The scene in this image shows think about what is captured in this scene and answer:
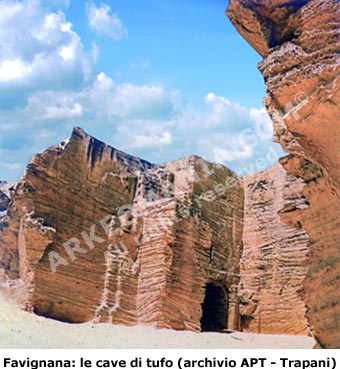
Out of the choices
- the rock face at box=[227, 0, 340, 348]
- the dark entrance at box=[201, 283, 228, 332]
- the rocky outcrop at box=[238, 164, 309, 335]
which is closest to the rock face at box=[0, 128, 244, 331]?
the dark entrance at box=[201, 283, 228, 332]

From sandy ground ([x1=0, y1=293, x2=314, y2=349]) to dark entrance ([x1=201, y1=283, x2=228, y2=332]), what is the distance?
2.09m

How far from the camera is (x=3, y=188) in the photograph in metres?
20.1

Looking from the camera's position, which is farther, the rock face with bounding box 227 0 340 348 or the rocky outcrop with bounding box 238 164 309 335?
the rocky outcrop with bounding box 238 164 309 335

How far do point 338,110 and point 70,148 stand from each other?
1295cm

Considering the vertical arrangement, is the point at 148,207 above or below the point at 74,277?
above

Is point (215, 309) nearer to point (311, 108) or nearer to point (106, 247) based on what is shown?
point (106, 247)

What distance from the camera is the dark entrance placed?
66.8 ft

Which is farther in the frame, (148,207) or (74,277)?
(148,207)

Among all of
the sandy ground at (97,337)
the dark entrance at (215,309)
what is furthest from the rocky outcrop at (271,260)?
the sandy ground at (97,337)

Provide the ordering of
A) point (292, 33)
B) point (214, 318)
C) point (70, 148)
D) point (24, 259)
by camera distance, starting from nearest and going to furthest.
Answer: point (292, 33) < point (24, 259) < point (70, 148) < point (214, 318)

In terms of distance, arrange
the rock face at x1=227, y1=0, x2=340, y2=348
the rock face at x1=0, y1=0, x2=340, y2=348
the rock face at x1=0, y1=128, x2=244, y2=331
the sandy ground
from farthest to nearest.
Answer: the rock face at x1=0, y1=128, x2=244, y2=331 < the sandy ground < the rock face at x1=0, y1=0, x2=340, y2=348 < the rock face at x1=227, y1=0, x2=340, y2=348

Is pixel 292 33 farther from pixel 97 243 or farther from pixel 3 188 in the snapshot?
pixel 3 188

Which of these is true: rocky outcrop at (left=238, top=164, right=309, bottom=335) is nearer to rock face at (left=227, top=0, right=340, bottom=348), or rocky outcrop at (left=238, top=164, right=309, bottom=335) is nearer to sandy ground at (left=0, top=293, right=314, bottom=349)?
sandy ground at (left=0, top=293, right=314, bottom=349)
